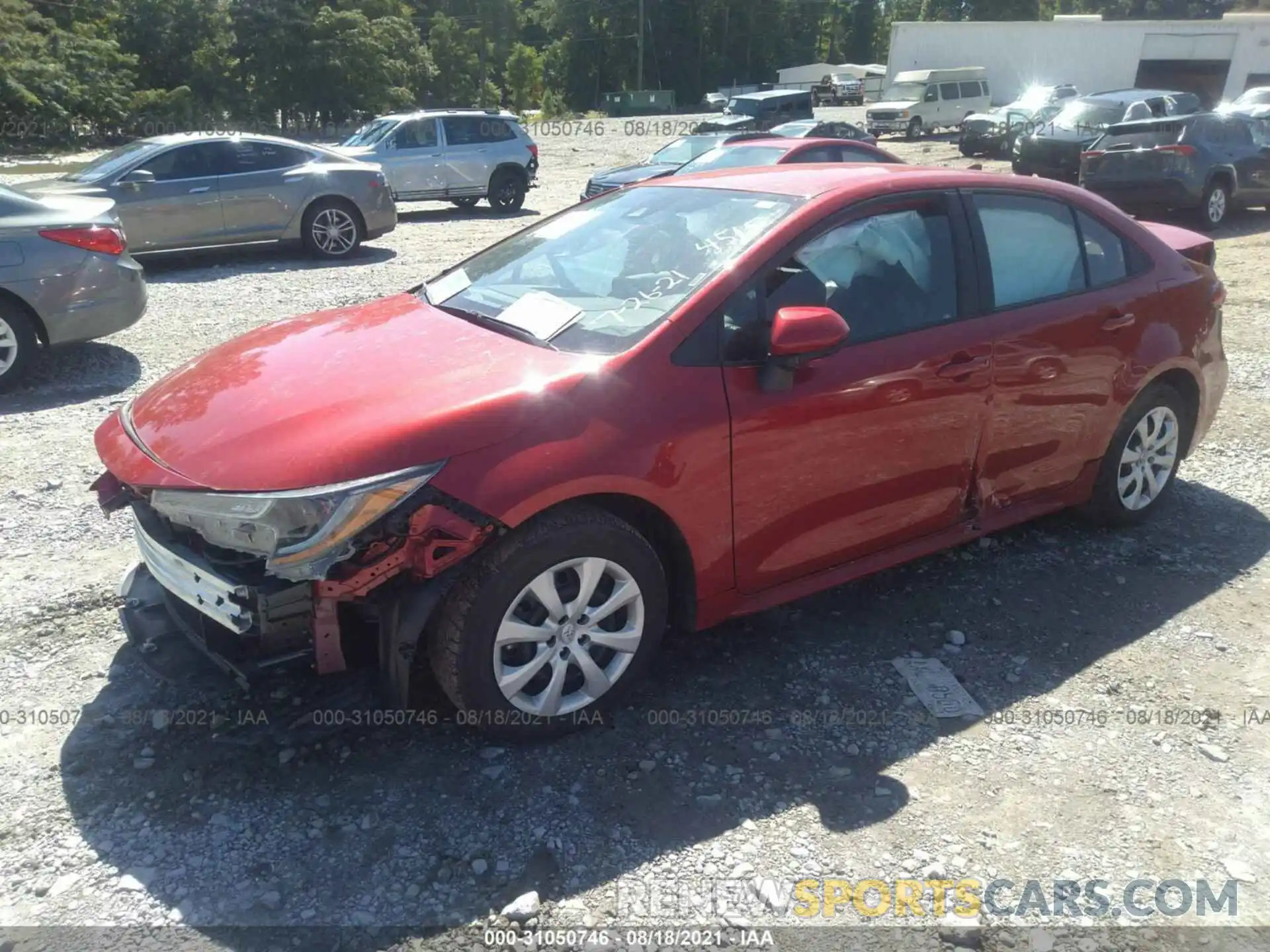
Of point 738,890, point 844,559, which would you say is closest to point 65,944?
point 738,890

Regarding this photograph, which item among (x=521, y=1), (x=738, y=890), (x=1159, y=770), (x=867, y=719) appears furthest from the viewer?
(x=521, y=1)

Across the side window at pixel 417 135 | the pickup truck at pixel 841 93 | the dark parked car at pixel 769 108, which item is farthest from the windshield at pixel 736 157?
the pickup truck at pixel 841 93

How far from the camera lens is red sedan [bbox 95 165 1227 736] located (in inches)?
112

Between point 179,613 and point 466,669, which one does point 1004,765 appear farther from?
point 179,613

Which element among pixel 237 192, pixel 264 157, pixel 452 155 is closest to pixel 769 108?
pixel 452 155

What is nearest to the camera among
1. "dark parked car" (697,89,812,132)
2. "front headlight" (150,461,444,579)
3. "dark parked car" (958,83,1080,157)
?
"front headlight" (150,461,444,579)

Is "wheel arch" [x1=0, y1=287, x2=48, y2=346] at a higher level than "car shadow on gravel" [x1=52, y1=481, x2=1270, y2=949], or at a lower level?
higher

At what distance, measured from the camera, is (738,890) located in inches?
106

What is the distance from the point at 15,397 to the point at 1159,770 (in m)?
6.74

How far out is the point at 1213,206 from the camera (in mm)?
13695

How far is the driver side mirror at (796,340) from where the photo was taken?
3.19m

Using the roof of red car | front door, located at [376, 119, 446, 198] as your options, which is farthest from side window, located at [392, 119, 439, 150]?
the roof of red car

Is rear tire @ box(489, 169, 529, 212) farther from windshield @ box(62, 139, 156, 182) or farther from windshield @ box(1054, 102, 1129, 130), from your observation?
windshield @ box(1054, 102, 1129, 130)

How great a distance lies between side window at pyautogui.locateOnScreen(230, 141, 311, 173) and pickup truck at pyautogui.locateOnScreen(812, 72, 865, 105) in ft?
166
